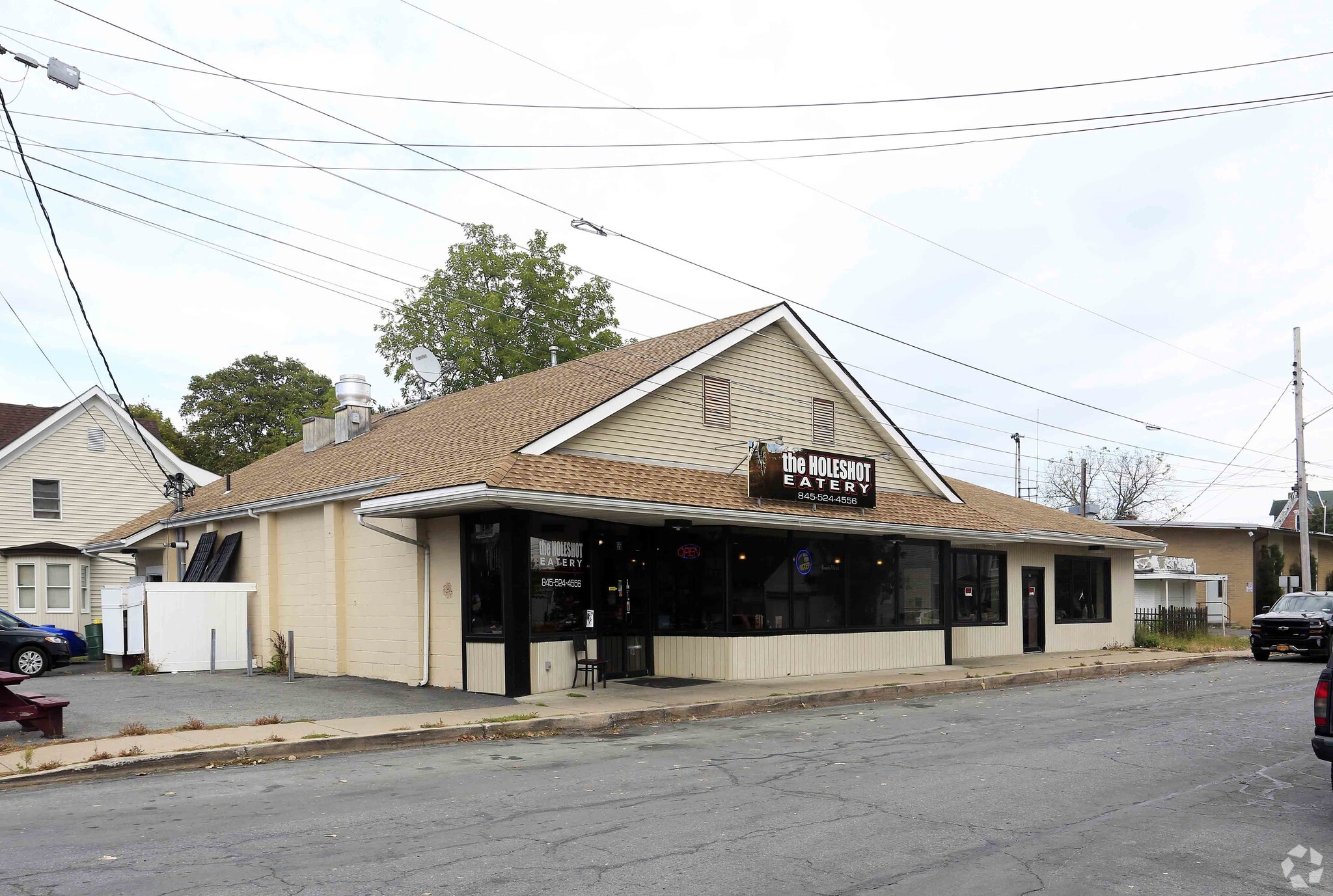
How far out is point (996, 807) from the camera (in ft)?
29.0

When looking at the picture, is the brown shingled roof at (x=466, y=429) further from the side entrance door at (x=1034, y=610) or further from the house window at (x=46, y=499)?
the side entrance door at (x=1034, y=610)

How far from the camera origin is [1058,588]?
29188 mm

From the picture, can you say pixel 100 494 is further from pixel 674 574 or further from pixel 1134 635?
pixel 1134 635

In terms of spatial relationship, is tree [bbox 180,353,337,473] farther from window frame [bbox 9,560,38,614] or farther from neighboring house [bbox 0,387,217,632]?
window frame [bbox 9,560,38,614]

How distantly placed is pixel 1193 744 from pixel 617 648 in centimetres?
957

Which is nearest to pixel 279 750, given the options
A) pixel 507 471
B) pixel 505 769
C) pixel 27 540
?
pixel 505 769

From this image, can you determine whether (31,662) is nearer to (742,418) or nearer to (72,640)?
(72,640)

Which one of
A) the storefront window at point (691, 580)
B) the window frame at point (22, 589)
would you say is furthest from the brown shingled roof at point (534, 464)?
the window frame at point (22, 589)

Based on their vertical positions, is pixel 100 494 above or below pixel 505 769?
above

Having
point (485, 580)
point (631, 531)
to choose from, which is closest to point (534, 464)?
point (485, 580)

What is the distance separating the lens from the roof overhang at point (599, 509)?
1522 cm

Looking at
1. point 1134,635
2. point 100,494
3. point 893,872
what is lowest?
point 1134,635

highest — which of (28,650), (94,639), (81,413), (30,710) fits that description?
(81,413)

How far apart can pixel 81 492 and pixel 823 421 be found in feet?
82.9
